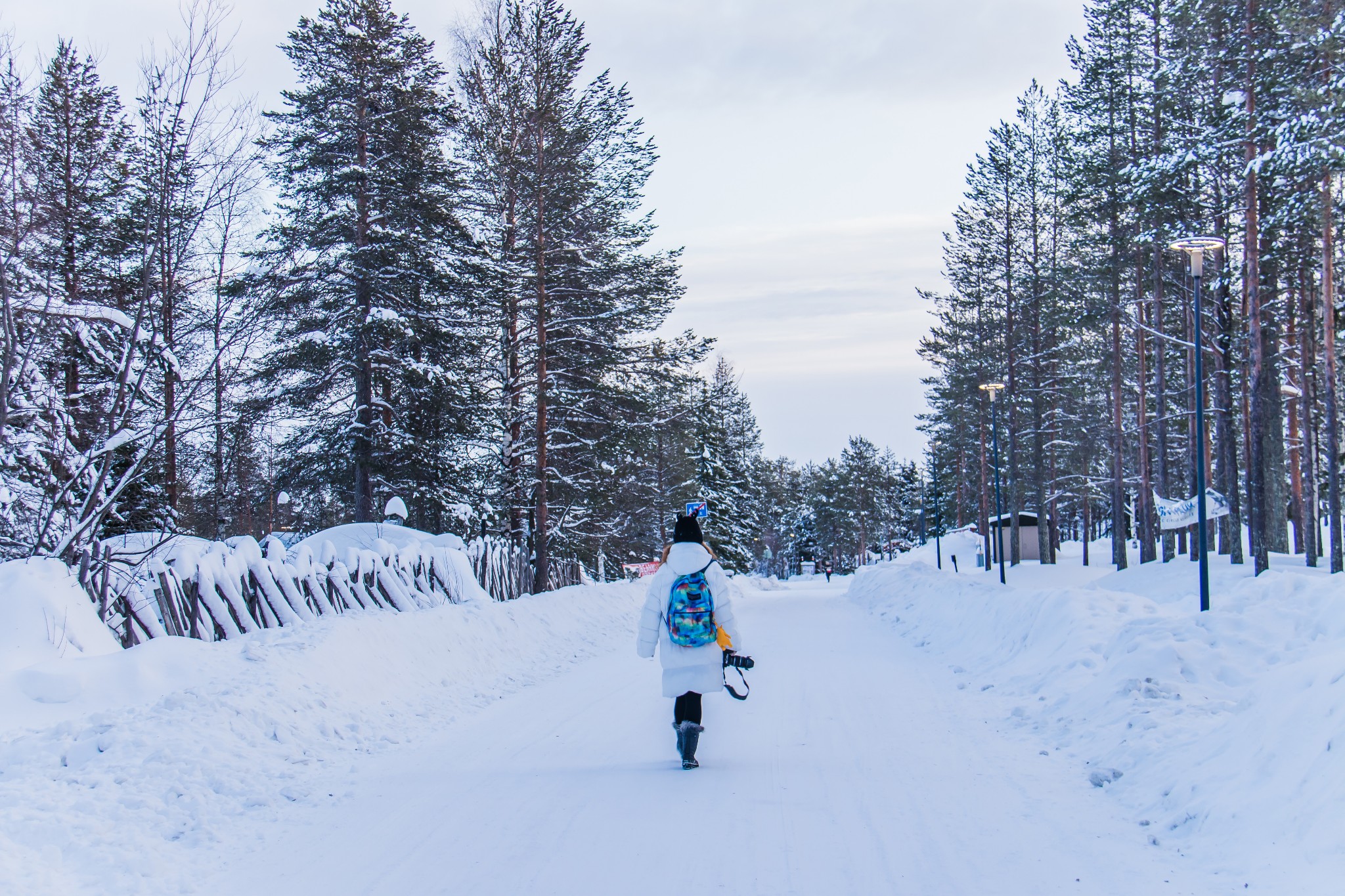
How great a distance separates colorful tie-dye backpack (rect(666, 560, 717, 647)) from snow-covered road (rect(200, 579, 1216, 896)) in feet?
3.06

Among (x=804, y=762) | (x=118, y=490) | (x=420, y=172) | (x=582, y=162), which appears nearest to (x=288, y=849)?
(x=804, y=762)

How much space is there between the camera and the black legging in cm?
679

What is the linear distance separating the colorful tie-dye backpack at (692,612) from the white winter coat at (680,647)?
35mm

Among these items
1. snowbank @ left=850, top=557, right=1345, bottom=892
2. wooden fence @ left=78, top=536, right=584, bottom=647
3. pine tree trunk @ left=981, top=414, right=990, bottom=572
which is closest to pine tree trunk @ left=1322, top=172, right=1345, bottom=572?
snowbank @ left=850, top=557, right=1345, bottom=892

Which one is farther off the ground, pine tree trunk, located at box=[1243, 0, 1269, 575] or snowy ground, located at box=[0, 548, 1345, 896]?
pine tree trunk, located at box=[1243, 0, 1269, 575]

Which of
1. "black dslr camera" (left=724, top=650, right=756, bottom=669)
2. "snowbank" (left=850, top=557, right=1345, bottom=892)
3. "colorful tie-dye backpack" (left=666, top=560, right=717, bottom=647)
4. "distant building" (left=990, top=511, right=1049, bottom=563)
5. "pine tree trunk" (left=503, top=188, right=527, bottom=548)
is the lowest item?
"distant building" (left=990, top=511, right=1049, bottom=563)

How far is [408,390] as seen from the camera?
759 inches

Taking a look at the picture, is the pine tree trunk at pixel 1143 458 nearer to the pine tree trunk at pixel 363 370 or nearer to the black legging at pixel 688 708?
the pine tree trunk at pixel 363 370

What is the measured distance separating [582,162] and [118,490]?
14.3m

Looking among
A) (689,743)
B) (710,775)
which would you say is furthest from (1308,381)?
(710,775)

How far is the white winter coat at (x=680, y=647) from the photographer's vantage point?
6.86 m

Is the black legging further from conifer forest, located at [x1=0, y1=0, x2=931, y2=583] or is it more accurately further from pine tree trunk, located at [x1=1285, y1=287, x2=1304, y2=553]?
pine tree trunk, located at [x1=1285, y1=287, x2=1304, y2=553]

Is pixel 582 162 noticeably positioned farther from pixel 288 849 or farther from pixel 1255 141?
pixel 288 849

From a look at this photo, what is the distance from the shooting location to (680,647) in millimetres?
6965
